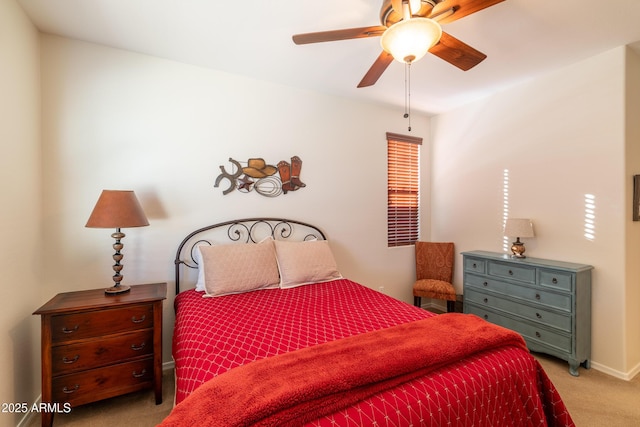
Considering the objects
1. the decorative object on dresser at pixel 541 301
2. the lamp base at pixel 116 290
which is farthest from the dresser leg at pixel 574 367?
the lamp base at pixel 116 290

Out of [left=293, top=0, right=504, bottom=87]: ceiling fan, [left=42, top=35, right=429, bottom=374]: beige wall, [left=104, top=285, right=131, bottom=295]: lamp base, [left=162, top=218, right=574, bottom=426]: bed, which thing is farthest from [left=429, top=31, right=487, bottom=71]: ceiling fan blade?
[left=104, top=285, right=131, bottom=295]: lamp base

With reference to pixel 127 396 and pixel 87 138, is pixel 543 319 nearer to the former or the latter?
pixel 127 396

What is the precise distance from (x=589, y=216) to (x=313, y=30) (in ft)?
9.33

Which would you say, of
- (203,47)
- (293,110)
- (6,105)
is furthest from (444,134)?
(6,105)

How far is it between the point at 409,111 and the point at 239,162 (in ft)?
7.85

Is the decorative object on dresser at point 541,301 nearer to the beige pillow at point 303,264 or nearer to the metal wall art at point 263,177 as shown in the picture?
the beige pillow at point 303,264

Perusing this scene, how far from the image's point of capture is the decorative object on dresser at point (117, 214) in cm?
199

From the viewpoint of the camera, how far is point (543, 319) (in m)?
2.62

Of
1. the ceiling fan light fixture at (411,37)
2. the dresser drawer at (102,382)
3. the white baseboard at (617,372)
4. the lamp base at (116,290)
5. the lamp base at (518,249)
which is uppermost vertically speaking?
the ceiling fan light fixture at (411,37)

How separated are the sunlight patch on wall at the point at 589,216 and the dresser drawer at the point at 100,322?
11.9 ft

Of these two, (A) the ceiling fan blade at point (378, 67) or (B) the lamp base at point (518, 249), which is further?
(B) the lamp base at point (518, 249)

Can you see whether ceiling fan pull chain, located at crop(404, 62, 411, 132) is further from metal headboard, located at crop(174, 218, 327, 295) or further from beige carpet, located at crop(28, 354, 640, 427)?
beige carpet, located at crop(28, 354, 640, 427)

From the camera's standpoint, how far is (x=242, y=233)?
9.42 feet

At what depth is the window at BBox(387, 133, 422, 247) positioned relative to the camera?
384cm
